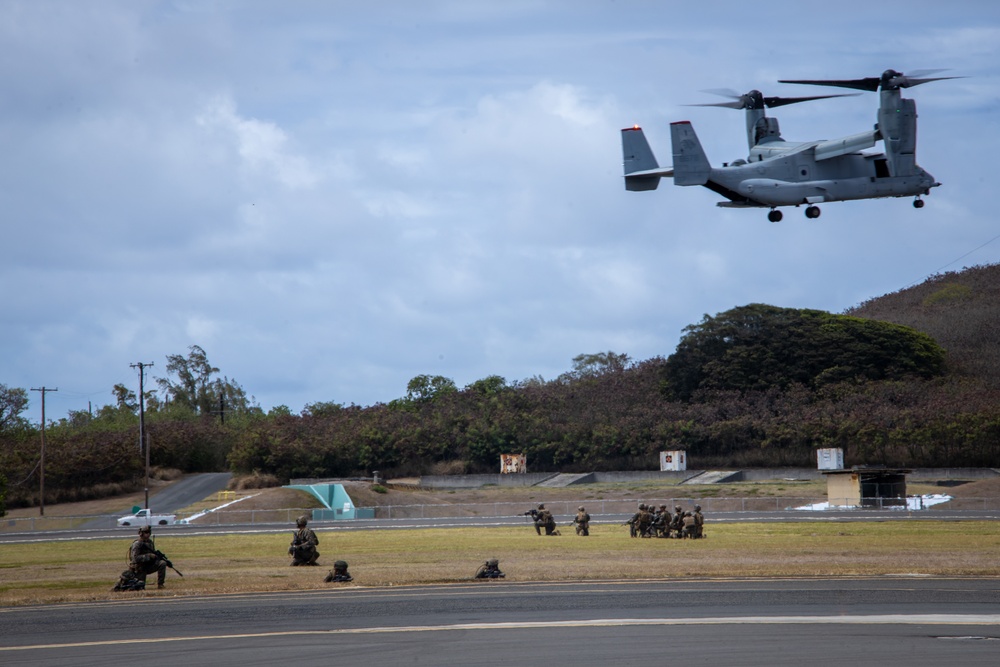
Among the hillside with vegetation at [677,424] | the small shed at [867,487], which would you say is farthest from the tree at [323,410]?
the small shed at [867,487]

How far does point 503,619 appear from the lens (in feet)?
60.7

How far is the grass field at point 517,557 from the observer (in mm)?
26750

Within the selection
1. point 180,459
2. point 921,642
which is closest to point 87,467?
point 180,459

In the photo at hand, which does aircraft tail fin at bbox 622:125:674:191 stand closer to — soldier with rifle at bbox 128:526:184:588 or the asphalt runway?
the asphalt runway

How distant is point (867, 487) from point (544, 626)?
47716 millimetres

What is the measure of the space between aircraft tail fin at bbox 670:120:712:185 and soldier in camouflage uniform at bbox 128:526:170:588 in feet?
55.0

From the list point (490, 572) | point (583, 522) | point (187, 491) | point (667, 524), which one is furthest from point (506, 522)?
point (187, 491)

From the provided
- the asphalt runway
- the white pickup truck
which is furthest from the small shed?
the white pickup truck

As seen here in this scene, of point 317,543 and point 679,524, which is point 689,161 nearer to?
point 317,543

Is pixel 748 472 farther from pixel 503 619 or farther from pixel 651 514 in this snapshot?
pixel 503 619

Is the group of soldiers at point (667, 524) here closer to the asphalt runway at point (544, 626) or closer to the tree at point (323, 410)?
the asphalt runway at point (544, 626)

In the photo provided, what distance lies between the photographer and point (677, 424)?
9594 cm

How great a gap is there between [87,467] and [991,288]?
512 feet

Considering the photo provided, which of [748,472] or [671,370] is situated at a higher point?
[671,370]
